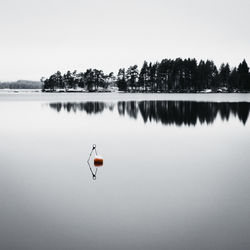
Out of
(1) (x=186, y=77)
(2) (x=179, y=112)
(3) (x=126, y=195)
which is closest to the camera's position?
(3) (x=126, y=195)

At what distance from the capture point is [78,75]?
630 feet

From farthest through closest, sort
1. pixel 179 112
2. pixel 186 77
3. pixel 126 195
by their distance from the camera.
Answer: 1. pixel 186 77
2. pixel 179 112
3. pixel 126 195

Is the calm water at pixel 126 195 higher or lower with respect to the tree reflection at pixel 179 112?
higher

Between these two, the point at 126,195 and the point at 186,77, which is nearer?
the point at 126,195

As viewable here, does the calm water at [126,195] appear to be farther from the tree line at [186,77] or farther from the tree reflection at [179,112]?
the tree line at [186,77]

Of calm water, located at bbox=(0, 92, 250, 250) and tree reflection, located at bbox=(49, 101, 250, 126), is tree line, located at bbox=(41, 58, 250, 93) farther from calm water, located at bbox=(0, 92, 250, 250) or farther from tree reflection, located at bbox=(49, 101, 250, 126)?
calm water, located at bbox=(0, 92, 250, 250)

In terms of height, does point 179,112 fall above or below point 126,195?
below

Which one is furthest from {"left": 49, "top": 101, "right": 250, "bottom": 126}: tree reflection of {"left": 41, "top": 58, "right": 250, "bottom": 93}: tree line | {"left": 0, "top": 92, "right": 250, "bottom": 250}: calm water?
{"left": 41, "top": 58, "right": 250, "bottom": 93}: tree line

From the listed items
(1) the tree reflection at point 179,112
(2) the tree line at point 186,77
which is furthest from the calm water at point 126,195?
(2) the tree line at point 186,77

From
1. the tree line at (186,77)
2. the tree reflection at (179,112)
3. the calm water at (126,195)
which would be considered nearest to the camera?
the calm water at (126,195)

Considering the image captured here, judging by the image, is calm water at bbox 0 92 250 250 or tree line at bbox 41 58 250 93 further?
tree line at bbox 41 58 250 93

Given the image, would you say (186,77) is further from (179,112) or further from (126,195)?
(126,195)

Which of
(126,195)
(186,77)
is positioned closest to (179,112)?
(126,195)

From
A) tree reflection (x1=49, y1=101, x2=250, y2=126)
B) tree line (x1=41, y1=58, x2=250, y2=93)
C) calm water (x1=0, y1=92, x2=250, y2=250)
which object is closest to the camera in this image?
calm water (x1=0, y1=92, x2=250, y2=250)
